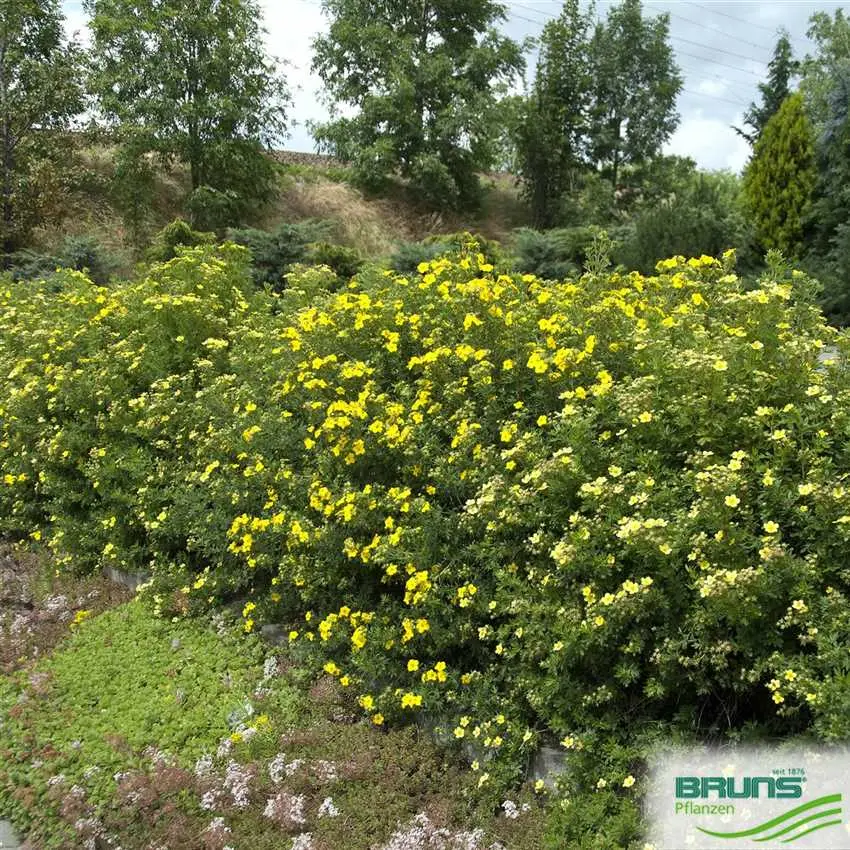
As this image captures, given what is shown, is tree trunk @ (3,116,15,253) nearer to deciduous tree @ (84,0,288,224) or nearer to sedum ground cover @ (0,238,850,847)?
deciduous tree @ (84,0,288,224)

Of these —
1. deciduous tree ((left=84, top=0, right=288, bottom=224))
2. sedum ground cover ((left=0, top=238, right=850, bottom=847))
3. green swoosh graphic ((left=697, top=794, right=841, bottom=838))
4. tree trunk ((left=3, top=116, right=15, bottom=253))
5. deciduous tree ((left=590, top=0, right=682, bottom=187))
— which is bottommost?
green swoosh graphic ((left=697, top=794, right=841, bottom=838))

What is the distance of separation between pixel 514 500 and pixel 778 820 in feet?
3.84

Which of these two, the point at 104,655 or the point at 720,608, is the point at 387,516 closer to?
the point at 720,608

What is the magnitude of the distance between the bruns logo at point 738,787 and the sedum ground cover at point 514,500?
15cm

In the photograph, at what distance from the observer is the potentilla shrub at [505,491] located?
7.36 ft

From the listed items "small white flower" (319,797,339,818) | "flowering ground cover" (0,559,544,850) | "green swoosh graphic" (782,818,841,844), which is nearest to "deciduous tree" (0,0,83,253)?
"flowering ground cover" (0,559,544,850)

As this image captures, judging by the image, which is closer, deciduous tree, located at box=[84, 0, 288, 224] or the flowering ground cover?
the flowering ground cover

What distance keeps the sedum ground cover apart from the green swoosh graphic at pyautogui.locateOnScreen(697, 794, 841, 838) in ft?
0.58

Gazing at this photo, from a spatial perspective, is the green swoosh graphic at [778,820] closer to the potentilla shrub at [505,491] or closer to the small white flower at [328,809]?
the potentilla shrub at [505,491]

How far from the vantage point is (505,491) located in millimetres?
2791

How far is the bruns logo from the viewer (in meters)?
2.04

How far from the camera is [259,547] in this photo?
11.7 ft

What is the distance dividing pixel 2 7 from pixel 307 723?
15513 millimetres

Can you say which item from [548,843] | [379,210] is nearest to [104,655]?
[548,843]
